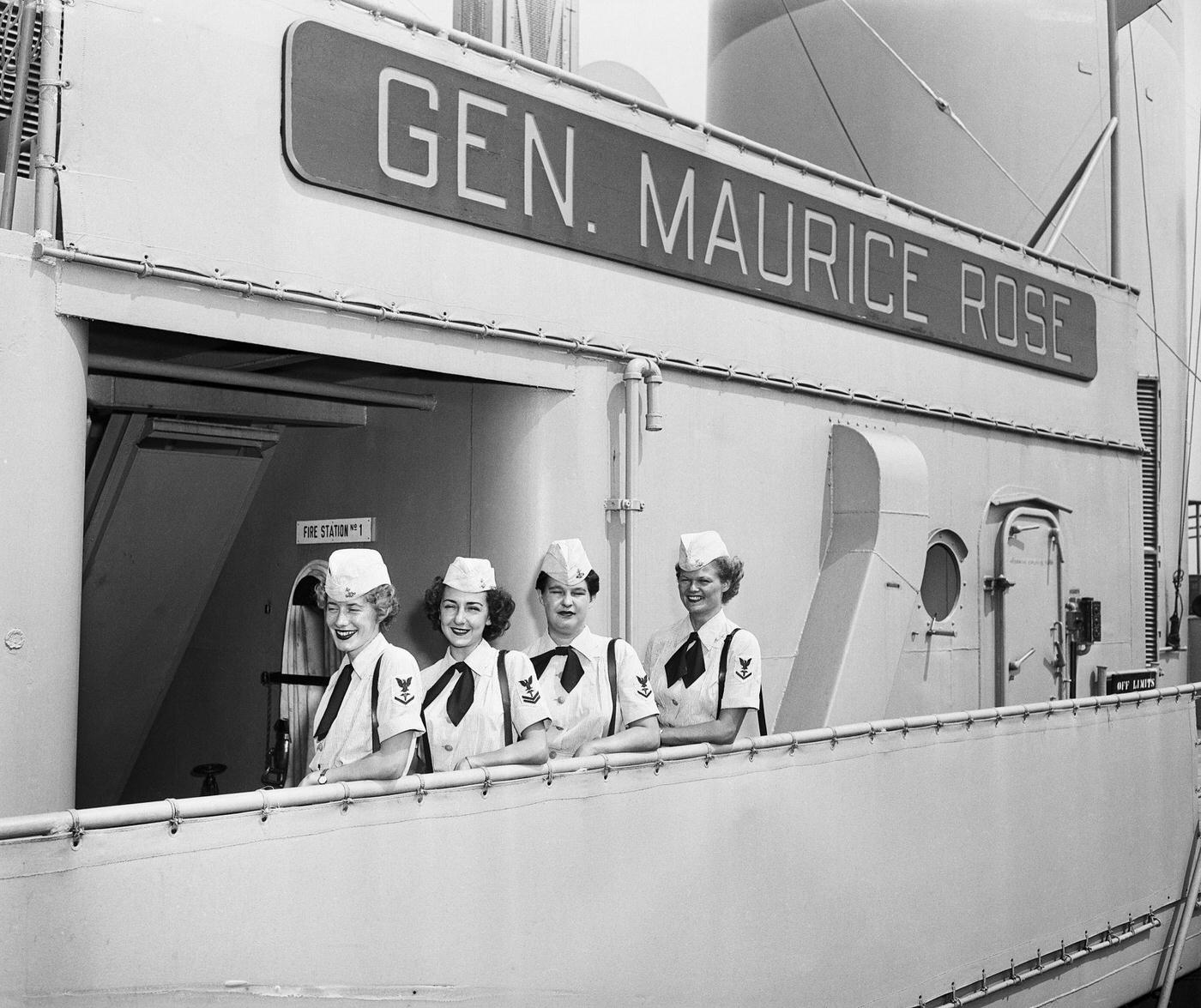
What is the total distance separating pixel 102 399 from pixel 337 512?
116 centimetres

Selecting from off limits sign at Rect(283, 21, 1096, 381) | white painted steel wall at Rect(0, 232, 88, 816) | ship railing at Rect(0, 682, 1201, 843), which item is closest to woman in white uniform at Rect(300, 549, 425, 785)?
ship railing at Rect(0, 682, 1201, 843)

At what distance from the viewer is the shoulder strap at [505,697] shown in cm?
372

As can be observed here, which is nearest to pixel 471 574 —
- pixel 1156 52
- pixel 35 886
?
pixel 35 886

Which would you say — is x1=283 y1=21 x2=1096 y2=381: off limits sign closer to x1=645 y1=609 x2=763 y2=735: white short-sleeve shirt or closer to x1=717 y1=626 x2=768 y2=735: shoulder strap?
x1=645 y1=609 x2=763 y2=735: white short-sleeve shirt

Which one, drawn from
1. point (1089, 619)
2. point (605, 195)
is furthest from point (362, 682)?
point (1089, 619)

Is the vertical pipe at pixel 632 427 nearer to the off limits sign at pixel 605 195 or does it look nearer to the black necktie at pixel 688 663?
the off limits sign at pixel 605 195

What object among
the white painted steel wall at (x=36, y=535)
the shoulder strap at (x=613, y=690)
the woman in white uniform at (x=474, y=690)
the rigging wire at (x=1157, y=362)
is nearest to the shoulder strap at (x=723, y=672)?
the shoulder strap at (x=613, y=690)

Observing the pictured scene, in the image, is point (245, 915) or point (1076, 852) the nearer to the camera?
point (245, 915)

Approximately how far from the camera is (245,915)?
2814 millimetres

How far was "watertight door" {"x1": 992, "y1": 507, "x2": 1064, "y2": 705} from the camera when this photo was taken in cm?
731

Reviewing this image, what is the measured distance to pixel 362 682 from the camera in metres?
3.46

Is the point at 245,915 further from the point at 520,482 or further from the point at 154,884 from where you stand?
the point at 520,482

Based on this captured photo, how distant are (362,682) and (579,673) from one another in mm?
922

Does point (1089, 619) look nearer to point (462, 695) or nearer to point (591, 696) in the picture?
point (591, 696)
